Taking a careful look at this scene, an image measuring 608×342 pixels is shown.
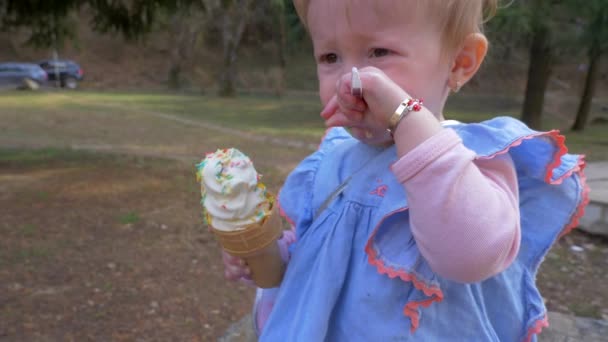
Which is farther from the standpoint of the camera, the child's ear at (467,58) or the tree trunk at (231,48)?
the tree trunk at (231,48)

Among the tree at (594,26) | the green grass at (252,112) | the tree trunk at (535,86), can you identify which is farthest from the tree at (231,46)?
the tree at (594,26)

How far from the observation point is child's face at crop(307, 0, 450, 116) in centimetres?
118

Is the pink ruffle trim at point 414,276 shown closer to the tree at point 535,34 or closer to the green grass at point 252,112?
the tree at point 535,34

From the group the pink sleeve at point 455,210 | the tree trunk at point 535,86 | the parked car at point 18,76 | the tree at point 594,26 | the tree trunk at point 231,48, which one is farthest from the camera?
the tree trunk at point 231,48

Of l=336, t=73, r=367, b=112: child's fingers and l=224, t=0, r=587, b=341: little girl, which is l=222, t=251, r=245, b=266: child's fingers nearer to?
l=224, t=0, r=587, b=341: little girl

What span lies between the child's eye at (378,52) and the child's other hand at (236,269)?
0.60 metres

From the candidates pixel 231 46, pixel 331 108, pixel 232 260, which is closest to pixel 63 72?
pixel 231 46

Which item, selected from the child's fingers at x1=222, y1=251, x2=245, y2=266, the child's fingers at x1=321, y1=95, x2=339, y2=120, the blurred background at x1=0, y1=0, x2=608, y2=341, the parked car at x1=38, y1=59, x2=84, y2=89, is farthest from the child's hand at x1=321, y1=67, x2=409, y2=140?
the parked car at x1=38, y1=59, x2=84, y2=89

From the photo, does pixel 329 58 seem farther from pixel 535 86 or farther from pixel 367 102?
pixel 535 86

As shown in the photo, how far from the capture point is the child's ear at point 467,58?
4.21 feet

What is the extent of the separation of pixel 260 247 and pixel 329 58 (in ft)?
1.56

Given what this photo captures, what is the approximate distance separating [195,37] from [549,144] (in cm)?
3549

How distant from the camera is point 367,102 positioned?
3.66ft

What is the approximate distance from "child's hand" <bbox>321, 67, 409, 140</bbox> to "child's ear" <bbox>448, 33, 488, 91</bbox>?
0.24 metres
